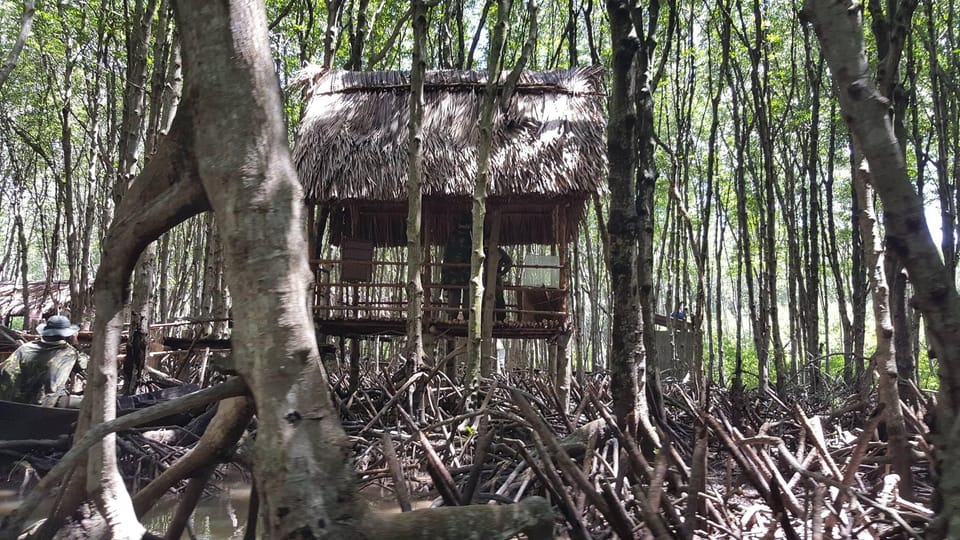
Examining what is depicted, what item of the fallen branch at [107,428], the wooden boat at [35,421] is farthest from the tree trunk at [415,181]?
the fallen branch at [107,428]

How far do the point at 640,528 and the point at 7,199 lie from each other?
79.3 ft

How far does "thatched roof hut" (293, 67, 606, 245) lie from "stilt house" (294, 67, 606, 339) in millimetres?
15

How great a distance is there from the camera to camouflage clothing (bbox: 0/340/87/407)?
18.6ft

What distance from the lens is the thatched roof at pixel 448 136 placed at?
27.4 feet

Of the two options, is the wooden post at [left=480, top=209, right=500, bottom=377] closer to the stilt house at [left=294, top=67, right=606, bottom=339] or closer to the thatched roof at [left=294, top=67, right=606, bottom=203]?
the stilt house at [left=294, top=67, right=606, bottom=339]

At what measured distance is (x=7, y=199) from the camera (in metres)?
20.5

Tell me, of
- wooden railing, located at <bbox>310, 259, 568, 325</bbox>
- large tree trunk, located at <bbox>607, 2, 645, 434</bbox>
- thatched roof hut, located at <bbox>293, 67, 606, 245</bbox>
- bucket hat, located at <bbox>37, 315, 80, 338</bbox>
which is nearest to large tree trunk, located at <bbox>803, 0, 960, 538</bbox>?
large tree trunk, located at <bbox>607, 2, 645, 434</bbox>

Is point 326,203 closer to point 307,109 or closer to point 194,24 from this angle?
point 307,109

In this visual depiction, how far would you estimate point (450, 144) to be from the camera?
8.81 m

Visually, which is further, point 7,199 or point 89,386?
point 7,199

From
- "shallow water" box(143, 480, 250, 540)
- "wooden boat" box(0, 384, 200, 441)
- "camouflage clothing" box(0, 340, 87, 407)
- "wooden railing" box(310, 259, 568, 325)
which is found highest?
"wooden railing" box(310, 259, 568, 325)

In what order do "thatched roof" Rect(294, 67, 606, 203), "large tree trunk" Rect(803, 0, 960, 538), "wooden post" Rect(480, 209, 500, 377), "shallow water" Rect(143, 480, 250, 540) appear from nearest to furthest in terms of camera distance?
1. "large tree trunk" Rect(803, 0, 960, 538)
2. "shallow water" Rect(143, 480, 250, 540)
3. "wooden post" Rect(480, 209, 500, 377)
4. "thatched roof" Rect(294, 67, 606, 203)

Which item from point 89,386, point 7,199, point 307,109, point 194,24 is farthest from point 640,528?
point 7,199

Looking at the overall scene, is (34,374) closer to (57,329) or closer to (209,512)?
(57,329)
